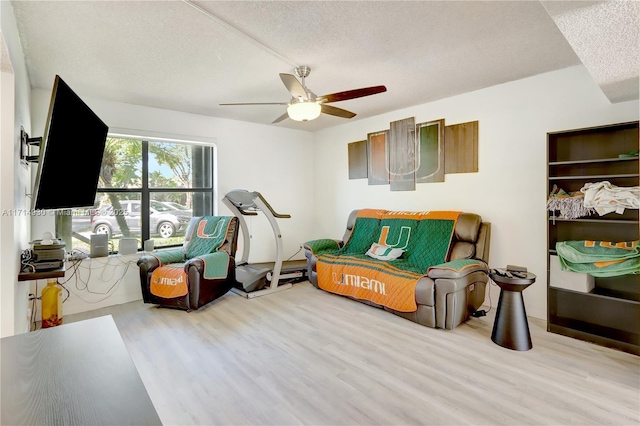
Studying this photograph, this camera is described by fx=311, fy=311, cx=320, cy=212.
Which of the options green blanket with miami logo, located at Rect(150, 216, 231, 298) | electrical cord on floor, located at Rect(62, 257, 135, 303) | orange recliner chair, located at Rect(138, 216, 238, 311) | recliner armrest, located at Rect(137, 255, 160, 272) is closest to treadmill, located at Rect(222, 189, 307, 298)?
orange recliner chair, located at Rect(138, 216, 238, 311)

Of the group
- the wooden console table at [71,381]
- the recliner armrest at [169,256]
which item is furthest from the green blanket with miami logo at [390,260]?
the wooden console table at [71,381]

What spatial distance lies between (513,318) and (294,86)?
8.80 ft

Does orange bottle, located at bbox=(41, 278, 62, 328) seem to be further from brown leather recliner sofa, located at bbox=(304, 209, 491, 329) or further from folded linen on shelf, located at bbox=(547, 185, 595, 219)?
folded linen on shelf, located at bbox=(547, 185, 595, 219)

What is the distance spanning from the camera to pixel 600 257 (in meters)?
2.57

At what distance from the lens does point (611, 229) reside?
2855 mm

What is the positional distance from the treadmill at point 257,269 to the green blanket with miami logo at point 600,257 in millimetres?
3092

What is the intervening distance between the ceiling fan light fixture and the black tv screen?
5.00ft

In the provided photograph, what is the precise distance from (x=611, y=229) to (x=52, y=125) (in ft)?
14.0

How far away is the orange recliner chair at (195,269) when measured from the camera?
136 inches

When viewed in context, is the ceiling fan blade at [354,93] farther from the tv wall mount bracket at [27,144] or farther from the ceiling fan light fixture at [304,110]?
the tv wall mount bracket at [27,144]

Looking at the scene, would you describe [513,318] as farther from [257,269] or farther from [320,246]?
[257,269]

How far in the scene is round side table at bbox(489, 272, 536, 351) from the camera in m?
2.60

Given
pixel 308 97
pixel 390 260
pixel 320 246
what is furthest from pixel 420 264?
pixel 308 97

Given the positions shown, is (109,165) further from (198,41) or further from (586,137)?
(586,137)
